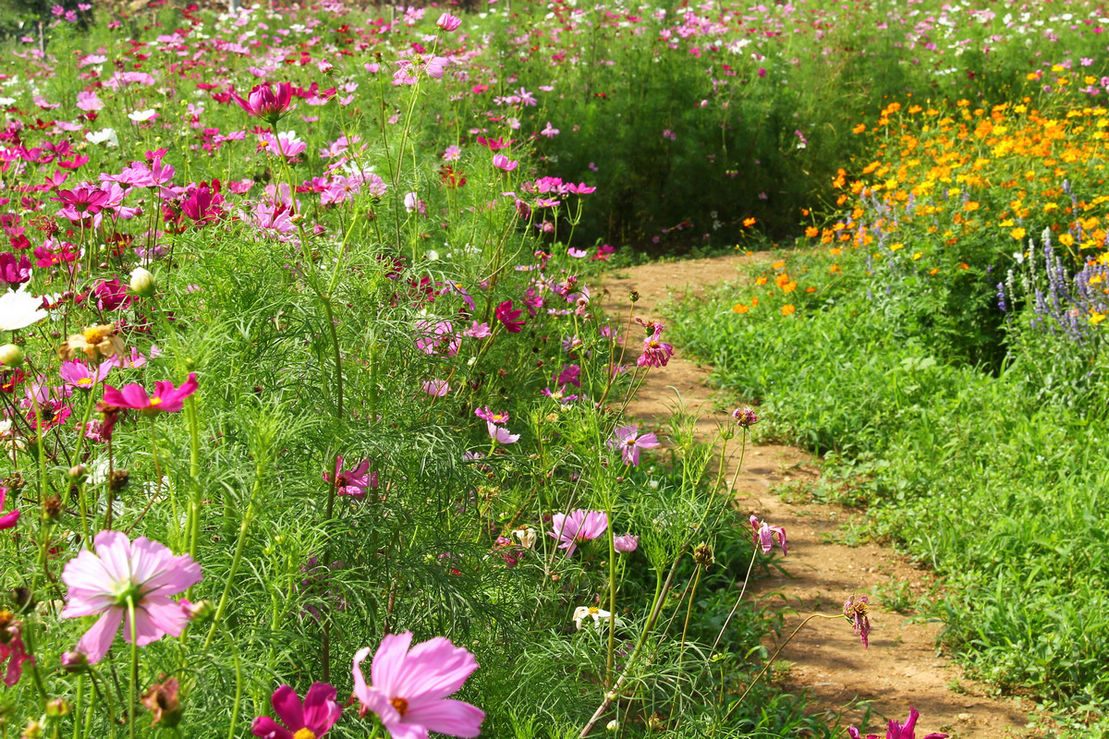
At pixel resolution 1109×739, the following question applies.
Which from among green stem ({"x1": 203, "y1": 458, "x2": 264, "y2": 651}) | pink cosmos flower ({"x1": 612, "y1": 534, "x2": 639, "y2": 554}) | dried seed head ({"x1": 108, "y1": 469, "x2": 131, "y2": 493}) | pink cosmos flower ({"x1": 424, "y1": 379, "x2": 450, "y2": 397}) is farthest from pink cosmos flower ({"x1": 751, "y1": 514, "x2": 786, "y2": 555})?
dried seed head ({"x1": 108, "y1": 469, "x2": 131, "y2": 493})

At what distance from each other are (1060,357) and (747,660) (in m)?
1.94

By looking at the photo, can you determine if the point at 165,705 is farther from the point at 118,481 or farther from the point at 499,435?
the point at 499,435

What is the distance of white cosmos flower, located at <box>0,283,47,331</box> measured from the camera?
3.26 feet

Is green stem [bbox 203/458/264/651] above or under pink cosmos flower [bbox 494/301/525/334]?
above

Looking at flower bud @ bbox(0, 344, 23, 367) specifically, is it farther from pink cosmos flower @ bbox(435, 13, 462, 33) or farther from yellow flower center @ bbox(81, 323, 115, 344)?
pink cosmos flower @ bbox(435, 13, 462, 33)

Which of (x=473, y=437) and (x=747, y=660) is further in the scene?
(x=473, y=437)

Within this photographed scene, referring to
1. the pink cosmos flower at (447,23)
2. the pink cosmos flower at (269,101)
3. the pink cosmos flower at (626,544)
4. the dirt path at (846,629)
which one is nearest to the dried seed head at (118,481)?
the pink cosmos flower at (269,101)

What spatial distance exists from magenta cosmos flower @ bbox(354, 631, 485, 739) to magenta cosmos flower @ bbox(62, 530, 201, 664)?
0.17 m

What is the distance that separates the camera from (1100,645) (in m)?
2.30

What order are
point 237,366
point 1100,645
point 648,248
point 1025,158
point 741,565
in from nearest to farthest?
point 237,366, point 1100,645, point 741,565, point 1025,158, point 648,248

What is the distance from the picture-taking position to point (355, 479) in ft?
4.34

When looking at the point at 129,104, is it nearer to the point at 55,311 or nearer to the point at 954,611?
the point at 55,311

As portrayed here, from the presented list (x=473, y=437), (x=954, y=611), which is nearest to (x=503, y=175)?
(x=473, y=437)

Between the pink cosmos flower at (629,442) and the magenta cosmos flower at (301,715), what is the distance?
924 mm
